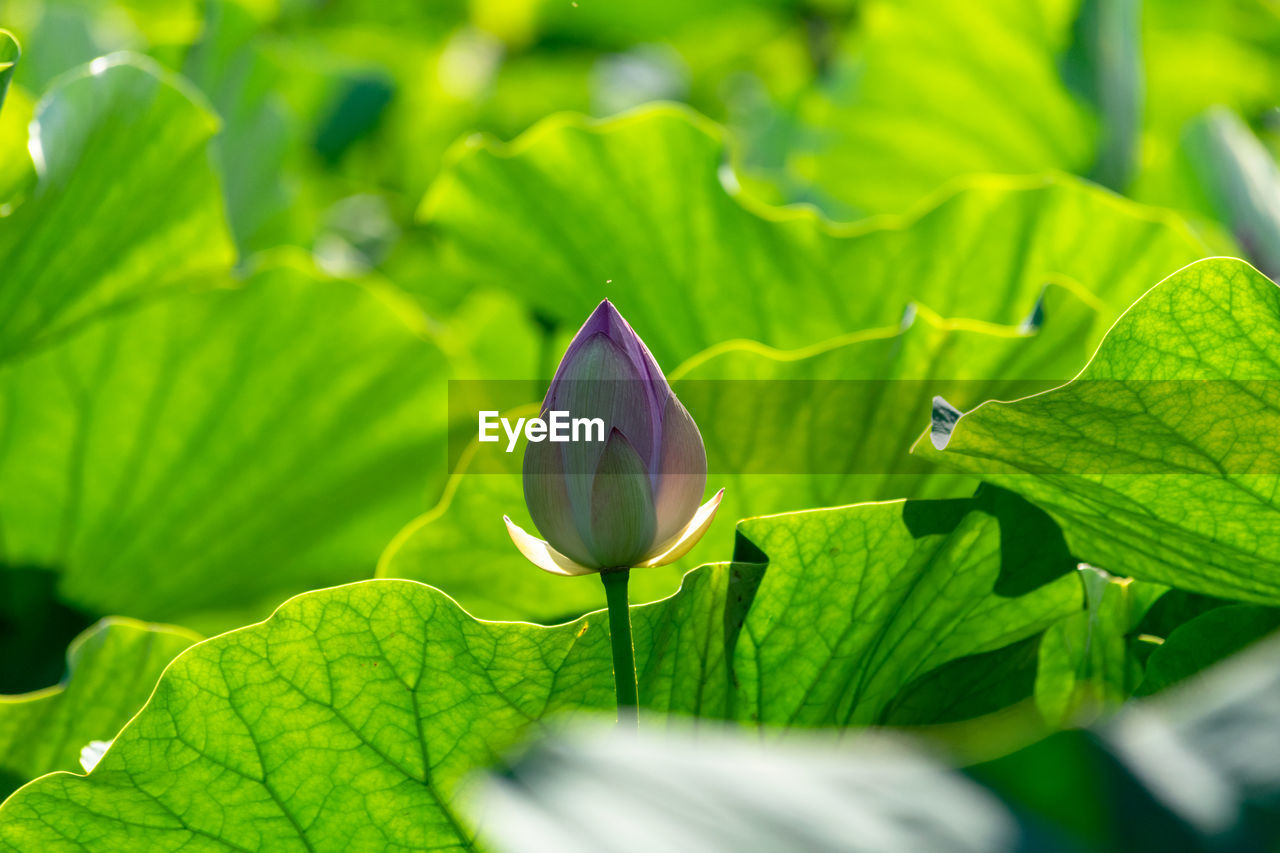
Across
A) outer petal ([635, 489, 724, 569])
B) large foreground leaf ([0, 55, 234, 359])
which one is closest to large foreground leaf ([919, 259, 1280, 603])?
outer petal ([635, 489, 724, 569])

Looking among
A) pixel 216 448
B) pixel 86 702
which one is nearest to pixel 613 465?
pixel 86 702

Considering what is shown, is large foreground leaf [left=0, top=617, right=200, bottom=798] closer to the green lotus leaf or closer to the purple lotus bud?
the green lotus leaf

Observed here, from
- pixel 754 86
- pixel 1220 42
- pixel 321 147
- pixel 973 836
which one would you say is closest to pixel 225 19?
pixel 321 147

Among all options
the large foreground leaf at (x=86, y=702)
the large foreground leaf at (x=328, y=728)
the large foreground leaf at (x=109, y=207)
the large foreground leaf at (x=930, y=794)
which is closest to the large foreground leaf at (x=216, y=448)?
the large foreground leaf at (x=109, y=207)

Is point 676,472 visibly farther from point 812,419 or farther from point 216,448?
point 216,448

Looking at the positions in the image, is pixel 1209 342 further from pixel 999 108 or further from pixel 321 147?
pixel 321 147

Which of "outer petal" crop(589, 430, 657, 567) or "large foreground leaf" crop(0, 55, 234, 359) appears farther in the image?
"large foreground leaf" crop(0, 55, 234, 359)

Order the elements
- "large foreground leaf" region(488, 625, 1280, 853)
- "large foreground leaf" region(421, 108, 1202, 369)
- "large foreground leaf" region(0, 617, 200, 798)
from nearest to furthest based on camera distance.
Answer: "large foreground leaf" region(488, 625, 1280, 853) → "large foreground leaf" region(0, 617, 200, 798) → "large foreground leaf" region(421, 108, 1202, 369)

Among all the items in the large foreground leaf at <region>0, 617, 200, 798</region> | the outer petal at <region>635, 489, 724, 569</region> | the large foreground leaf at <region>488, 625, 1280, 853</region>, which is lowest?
the large foreground leaf at <region>0, 617, 200, 798</region>
